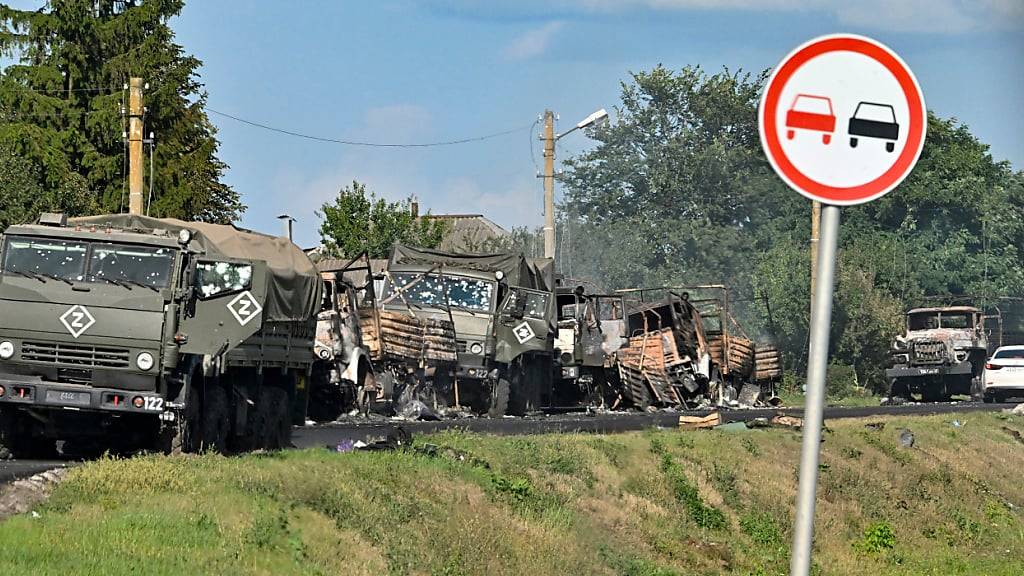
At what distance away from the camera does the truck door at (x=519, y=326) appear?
30.5 metres

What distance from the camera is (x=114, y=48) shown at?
144 ft

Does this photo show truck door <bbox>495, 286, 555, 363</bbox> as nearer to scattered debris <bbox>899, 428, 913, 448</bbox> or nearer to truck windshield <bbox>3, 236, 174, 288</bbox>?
scattered debris <bbox>899, 428, 913, 448</bbox>

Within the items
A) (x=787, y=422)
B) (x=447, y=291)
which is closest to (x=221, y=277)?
(x=787, y=422)

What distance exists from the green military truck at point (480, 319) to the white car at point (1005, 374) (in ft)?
54.5

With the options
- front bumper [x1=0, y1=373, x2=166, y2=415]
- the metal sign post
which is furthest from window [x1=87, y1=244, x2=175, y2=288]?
the metal sign post

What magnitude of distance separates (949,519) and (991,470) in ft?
19.2

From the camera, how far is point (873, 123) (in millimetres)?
5703

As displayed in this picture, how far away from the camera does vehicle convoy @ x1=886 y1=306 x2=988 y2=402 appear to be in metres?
46.9

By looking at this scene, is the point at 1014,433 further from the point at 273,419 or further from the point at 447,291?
the point at 273,419

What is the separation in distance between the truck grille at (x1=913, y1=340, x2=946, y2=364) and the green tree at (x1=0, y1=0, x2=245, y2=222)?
21672 millimetres

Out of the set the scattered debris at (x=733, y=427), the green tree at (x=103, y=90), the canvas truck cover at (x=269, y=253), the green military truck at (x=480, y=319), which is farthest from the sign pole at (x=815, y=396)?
the green tree at (x=103, y=90)

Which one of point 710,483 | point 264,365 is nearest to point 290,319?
point 264,365

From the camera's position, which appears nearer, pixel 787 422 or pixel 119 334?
pixel 119 334

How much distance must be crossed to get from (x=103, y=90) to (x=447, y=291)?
16.4 meters
